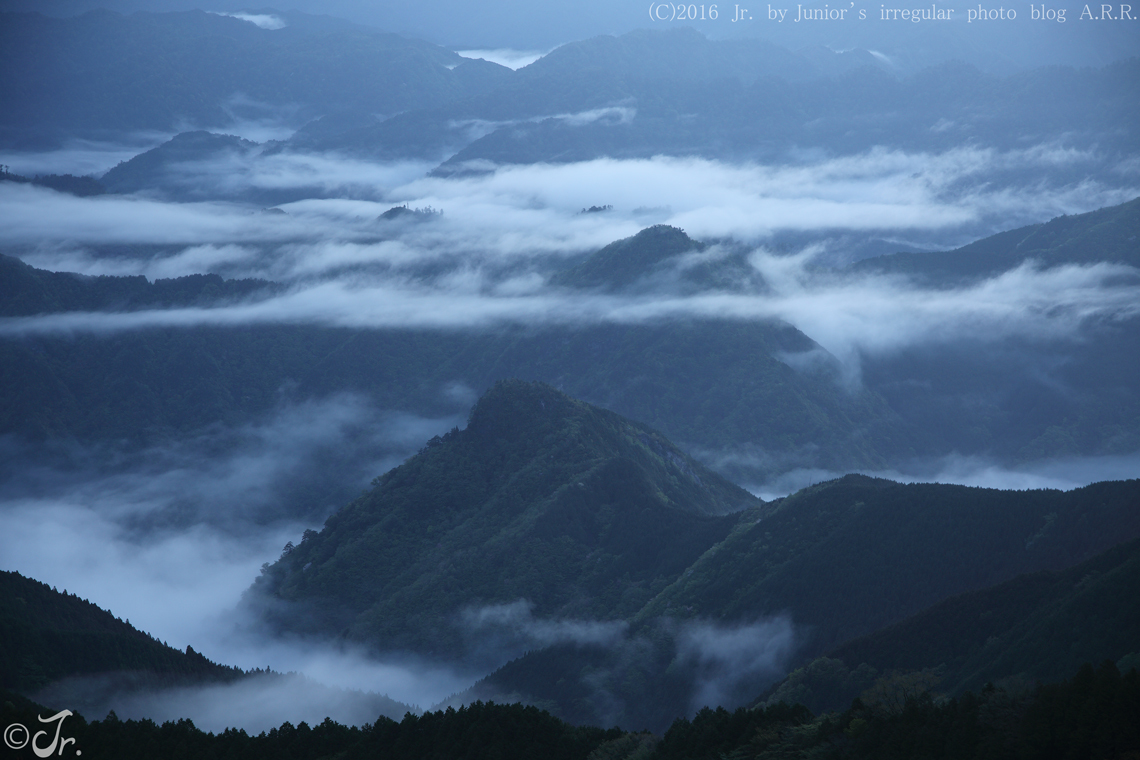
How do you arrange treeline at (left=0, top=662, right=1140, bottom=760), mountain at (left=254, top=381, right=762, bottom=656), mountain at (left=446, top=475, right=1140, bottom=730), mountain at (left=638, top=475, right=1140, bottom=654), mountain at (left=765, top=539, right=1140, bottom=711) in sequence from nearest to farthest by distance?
1. treeline at (left=0, top=662, right=1140, bottom=760)
2. mountain at (left=765, top=539, right=1140, bottom=711)
3. mountain at (left=446, top=475, right=1140, bottom=730)
4. mountain at (left=638, top=475, right=1140, bottom=654)
5. mountain at (left=254, top=381, right=762, bottom=656)

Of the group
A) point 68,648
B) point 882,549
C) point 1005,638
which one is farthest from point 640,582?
point 68,648

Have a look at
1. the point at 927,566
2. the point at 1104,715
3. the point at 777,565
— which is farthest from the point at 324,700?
the point at 1104,715

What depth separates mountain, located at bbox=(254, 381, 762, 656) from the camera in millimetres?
157250

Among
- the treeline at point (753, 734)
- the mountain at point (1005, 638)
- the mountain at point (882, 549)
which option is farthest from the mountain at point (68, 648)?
the mountain at point (1005, 638)

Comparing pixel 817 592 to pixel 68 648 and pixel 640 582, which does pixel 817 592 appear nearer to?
pixel 640 582

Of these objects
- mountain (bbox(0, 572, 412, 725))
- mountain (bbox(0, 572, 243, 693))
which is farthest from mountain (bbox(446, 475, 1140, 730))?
mountain (bbox(0, 572, 243, 693))

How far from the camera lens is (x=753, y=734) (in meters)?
83.8

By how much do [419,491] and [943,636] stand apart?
312ft

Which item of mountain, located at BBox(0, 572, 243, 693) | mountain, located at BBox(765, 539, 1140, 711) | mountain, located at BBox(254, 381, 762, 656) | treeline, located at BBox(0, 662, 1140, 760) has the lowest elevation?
treeline, located at BBox(0, 662, 1140, 760)

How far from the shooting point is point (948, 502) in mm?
133250

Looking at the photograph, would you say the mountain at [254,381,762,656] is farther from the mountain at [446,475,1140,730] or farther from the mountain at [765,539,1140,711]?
the mountain at [765,539,1140,711]

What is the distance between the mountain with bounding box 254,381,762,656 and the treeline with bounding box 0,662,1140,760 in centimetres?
5174

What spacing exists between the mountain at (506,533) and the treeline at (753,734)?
2037 inches

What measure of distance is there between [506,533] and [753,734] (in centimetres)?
8729
